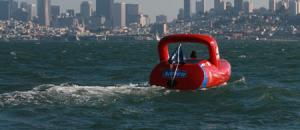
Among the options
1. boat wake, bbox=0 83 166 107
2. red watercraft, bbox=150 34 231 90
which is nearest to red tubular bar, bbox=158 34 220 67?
red watercraft, bbox=150 34 231 90

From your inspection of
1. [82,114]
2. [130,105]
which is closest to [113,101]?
[130,105]

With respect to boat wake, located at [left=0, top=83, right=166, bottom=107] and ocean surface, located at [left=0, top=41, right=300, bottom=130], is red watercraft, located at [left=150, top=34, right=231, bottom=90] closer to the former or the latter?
ocean surface, located at [left=0, top=41, right=300, bottom=130]

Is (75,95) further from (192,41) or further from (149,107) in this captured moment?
(192,41)

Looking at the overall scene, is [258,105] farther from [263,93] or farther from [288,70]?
[288,70]

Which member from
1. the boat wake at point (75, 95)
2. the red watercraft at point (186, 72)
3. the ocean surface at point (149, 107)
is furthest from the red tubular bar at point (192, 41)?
the boat wake at point (75, 95)

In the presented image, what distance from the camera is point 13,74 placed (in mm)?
37188

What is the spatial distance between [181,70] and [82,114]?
577cm

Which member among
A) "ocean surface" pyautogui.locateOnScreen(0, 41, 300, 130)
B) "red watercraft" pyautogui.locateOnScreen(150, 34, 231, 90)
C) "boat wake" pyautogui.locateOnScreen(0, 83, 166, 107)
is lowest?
"ocean surface" pyautogui.locateOnScreen(0, 41, 300, 130)

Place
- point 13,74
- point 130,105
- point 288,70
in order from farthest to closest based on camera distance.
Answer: point 288,70 → point 13,74 → point 130,105

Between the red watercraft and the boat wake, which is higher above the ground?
the red watercraft

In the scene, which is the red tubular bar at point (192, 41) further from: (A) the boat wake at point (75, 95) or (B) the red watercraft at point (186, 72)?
(A) the boat wake at point (75, 95)

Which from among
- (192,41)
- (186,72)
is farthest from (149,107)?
(192,41)

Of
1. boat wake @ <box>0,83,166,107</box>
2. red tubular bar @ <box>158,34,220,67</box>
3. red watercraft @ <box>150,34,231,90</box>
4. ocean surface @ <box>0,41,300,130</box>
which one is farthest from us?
red tubular bar @ <box>158,34,220,67</box>

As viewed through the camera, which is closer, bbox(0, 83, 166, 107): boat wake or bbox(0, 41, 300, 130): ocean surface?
bbox(0, 41, 300, 130): ocean surface
